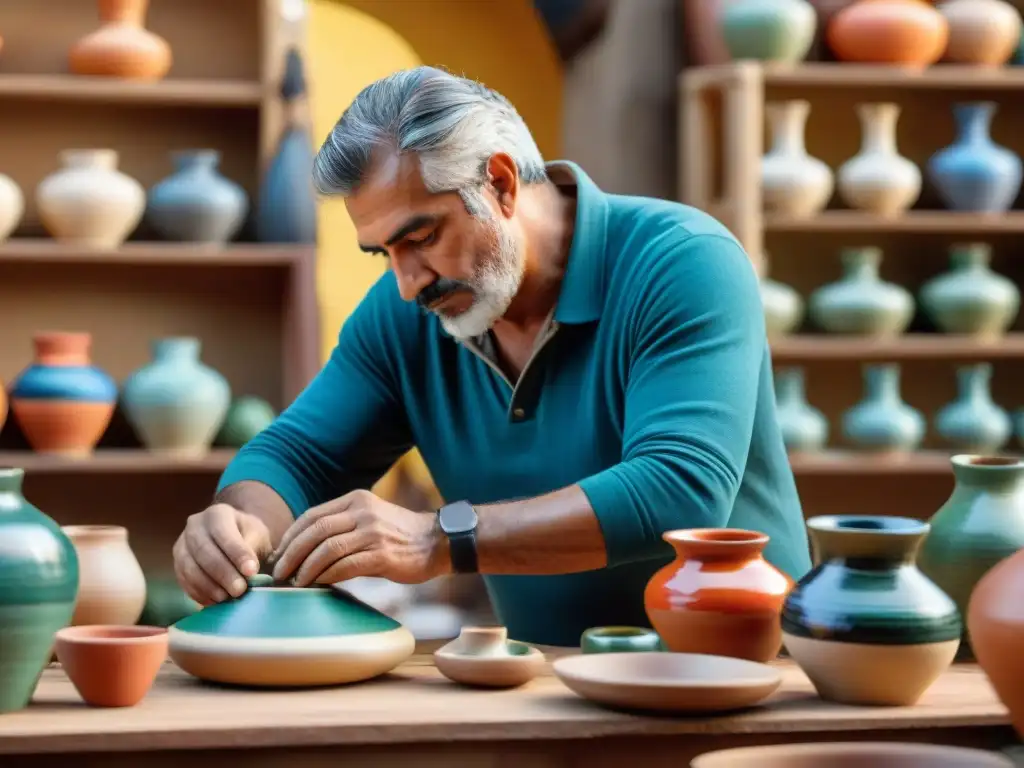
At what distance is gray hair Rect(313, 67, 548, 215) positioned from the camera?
5.94 feet

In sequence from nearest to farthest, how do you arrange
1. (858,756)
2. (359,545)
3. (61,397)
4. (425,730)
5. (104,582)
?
(858,756)
(425,730)
(359,545)
(104,582)
(61,397)

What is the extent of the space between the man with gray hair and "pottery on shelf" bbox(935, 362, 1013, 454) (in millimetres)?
2512

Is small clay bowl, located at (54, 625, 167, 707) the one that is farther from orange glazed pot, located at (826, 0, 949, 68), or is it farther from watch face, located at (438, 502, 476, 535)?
orange glazed pot, located at (826, 0, 949, 68)

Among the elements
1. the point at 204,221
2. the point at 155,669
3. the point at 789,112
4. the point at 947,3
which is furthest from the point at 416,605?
the point at 155,669

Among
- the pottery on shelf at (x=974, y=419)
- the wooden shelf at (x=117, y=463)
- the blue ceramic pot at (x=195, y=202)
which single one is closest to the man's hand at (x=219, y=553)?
the wooden shelf at (x=117, y=463)

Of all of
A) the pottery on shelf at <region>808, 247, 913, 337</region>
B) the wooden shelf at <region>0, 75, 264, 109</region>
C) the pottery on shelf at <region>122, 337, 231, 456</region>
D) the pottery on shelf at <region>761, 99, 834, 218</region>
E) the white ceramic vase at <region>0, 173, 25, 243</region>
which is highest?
the wooden shelf at <region>0, 75, 264, 109</region>

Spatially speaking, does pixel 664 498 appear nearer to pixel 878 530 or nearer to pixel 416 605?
pixel 878 530

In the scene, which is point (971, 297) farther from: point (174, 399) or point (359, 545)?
point (359, 545)

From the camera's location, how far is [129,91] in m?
3.81

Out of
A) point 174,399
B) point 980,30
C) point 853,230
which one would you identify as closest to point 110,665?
point 174,399

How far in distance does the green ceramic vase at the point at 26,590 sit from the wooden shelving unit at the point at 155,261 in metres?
2.46

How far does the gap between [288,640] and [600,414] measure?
0.69 m

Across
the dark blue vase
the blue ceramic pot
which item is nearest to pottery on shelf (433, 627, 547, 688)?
the blue ceramic pot

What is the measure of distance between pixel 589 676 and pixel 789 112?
322 centimetres
